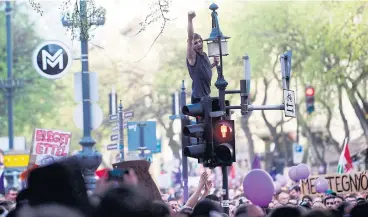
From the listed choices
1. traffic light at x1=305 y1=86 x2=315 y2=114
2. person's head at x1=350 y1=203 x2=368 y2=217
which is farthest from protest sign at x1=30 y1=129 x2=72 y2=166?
traffic light at x1=305 y1=86 x2=315 y2=114

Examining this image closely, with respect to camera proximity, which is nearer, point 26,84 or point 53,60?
point 53,60

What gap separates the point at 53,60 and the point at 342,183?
5.77 m

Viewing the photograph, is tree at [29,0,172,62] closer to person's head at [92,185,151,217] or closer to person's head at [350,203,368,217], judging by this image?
person's head at [350,203,368,217]

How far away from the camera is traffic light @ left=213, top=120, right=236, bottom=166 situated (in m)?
15.6

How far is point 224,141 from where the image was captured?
1574cm

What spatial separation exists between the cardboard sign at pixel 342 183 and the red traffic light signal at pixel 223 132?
13.7ft

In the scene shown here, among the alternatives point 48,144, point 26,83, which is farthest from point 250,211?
point 26,83

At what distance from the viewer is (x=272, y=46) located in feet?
135

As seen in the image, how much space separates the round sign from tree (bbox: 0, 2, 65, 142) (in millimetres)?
24135

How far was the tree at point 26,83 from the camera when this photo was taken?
148 ft

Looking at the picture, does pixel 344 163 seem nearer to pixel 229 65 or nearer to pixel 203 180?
pixel 203 180

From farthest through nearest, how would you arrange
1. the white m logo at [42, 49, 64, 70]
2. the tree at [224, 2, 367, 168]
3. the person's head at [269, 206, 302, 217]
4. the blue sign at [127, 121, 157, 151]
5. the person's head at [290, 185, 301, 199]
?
the tree at [224, 2, 367, 168] → the blue sign at [127, 121, 157, 151] → the white m logo at [42, 49, 64, 70] → the person's head at [290, 185, 301, 199] → the person's head at [269, 206, 302, 217]

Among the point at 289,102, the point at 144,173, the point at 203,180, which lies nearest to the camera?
the point at 144,173

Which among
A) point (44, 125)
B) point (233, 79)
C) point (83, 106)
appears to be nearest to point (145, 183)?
point (83, 106)
